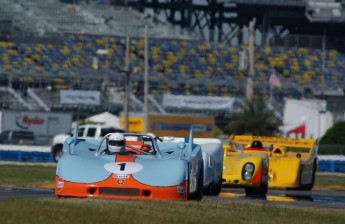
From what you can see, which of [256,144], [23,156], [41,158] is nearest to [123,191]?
[256,144]

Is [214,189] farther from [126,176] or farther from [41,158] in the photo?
[41,158]

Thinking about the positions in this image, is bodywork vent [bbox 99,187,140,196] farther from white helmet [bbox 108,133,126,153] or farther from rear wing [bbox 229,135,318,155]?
rear wing [bbox 229,135,318,155]

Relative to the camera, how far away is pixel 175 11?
90812mm

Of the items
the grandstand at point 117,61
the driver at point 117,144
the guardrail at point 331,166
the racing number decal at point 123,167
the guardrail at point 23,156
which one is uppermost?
the driver at point 117,144

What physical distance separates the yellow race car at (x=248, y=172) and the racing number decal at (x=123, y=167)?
23.3 ft

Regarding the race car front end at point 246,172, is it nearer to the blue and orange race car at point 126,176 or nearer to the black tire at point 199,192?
the black tire at point 199,192

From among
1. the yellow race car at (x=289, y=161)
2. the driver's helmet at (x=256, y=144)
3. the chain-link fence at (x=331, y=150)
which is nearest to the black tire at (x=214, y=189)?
the yellow race car at (x=289, y=161)

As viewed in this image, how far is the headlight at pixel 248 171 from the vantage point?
21.8 m

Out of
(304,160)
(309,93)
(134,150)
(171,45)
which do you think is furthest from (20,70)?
(134,150)

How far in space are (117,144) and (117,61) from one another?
60793mm

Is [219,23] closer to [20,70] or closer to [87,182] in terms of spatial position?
[20,70]

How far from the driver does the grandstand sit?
51.7 m

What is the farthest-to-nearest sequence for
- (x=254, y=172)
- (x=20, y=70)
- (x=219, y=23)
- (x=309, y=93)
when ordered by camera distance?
(x=219, y=23), (x=309, y=93), (x=20, y=70), (x=254, y=172)

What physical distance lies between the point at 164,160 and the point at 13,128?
4750 centimetres
